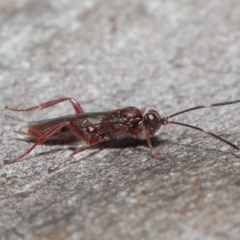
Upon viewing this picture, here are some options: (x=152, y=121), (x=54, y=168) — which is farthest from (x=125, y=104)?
(x=54, y=168)

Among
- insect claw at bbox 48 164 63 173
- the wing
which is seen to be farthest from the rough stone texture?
the wing

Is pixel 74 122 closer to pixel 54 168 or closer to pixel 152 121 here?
pixel 54 168

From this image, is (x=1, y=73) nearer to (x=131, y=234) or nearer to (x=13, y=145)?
(x=13, y=145)

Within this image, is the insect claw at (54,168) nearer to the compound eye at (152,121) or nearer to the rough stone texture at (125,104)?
the rough stone texture at (125,104)

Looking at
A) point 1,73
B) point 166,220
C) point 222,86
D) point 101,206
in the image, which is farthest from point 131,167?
point 1,73

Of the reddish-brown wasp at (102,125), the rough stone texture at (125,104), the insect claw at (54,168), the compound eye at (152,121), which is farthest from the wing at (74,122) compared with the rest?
the insect claw at (54,168)

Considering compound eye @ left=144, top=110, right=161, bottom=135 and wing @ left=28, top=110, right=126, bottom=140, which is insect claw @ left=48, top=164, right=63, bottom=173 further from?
compound eye @ left=144, top=110, right=161, bottom=135
